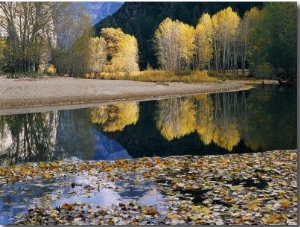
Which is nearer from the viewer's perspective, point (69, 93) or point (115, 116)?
point (115, 116)

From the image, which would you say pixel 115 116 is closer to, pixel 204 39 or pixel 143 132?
pixel 143 132

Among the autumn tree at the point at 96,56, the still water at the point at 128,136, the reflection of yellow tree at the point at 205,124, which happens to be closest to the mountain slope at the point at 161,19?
the autumn tree at the point at 96,56

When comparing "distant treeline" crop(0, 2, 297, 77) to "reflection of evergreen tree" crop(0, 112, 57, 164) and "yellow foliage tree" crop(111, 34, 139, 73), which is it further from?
"reflection of evergreen tree" crop(0, 112, 57, 164)

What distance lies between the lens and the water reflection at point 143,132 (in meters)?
14.4

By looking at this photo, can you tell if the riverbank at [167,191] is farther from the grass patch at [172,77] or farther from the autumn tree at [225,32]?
the autumn tree at [225,32]

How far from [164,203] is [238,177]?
2667 mm

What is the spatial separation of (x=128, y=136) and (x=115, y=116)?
23.5 feet

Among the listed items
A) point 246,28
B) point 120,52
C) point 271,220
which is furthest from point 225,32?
point 271,220

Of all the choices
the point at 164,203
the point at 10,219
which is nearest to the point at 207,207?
the point at 164,203

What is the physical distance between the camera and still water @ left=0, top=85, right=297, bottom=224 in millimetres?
9062

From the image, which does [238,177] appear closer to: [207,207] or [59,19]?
[207,207]

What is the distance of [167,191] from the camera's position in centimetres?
852

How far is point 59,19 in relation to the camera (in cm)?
4944

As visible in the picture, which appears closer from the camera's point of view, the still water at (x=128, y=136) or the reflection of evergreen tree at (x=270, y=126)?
the still water at (x=128, y=136)
